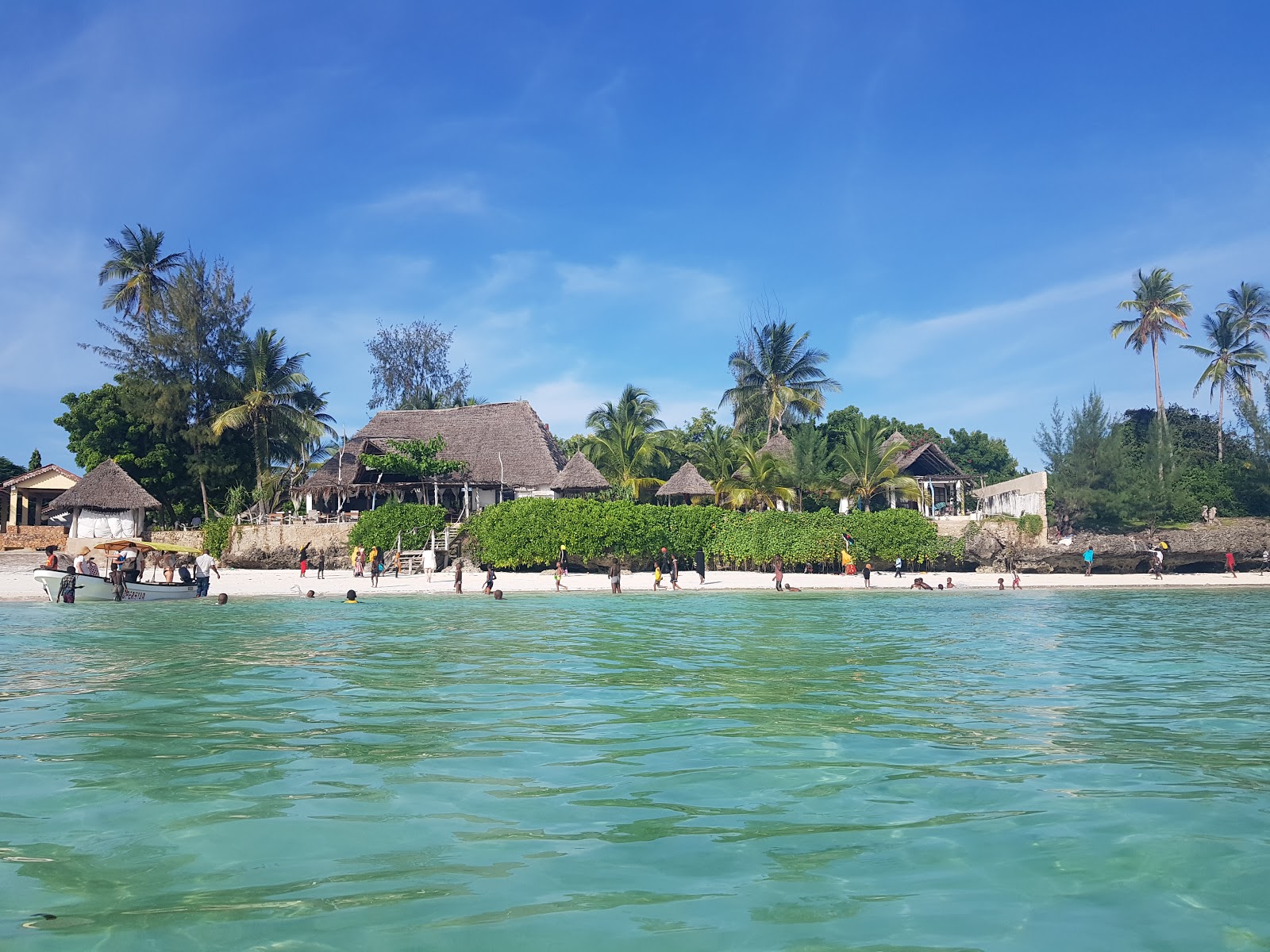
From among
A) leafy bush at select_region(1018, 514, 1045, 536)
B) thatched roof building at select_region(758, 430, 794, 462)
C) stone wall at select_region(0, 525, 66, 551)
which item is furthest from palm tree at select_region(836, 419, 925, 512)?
stone wall at select_region(0, 525, 66, 551)

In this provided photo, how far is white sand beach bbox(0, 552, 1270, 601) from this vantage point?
1125 inches

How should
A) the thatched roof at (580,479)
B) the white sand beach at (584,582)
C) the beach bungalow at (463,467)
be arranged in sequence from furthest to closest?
1. the beach bungalow at (463,467)
2. the thatched roof at (580,479)
3. the white sand beach at (584,582)

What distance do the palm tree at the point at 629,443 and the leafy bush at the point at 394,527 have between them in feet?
28.9

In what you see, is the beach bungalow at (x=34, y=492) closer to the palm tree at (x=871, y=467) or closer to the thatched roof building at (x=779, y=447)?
the thatched roof building at (x=779, y=447)

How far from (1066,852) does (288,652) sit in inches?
500

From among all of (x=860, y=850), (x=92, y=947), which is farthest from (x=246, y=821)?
(x=860, y=850)

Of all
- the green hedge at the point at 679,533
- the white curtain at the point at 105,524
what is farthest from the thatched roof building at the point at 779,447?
the white curtain at the point at 105,524

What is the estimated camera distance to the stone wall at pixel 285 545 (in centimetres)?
3606

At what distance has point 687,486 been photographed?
1543 inches

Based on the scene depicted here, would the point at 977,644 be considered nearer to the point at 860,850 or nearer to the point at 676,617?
the point at 676,617

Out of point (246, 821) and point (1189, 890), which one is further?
point (246, 821)

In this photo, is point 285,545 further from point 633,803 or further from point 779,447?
point 633,803

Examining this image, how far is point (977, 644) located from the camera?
16250 millimetres

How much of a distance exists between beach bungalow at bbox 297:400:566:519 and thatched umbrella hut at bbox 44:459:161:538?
647cm
